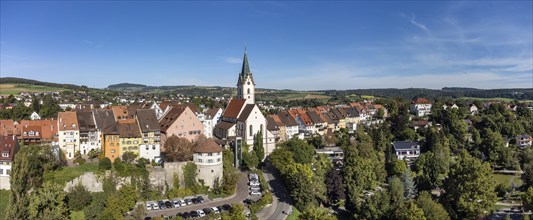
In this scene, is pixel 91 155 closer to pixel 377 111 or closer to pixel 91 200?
pixel 91 200

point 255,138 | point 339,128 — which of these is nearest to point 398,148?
point 339,128

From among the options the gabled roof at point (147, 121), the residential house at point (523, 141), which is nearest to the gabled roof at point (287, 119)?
the gabled roof at point (147, 121)

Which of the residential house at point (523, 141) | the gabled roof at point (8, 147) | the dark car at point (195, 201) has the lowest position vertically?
the dark car at point (195, 201)

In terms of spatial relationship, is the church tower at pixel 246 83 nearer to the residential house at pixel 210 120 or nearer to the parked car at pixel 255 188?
the residential house at pixel 210 120

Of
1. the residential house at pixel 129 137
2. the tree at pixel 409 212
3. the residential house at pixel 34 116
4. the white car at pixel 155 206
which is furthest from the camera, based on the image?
the residential house at pixel 34 116

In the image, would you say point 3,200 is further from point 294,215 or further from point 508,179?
point 508,179

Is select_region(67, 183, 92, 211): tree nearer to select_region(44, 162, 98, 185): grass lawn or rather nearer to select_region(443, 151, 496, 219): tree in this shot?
select_region(44, 162, 98, 185): grass lawn

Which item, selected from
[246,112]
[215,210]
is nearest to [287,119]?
[246,112]
